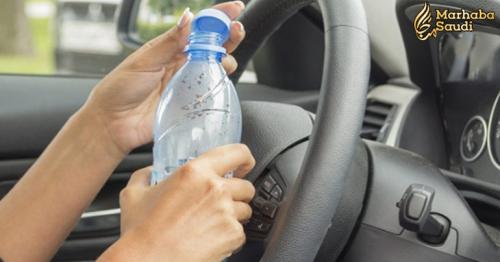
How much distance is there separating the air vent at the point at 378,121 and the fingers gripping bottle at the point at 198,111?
2.36 feet

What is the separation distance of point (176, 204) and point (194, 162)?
54 millimetres

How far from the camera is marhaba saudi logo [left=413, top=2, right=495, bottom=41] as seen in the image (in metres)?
1.04

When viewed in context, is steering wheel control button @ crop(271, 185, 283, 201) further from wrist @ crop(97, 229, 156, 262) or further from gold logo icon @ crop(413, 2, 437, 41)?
gold logo icon @ crop(413, 2, 437, 41)

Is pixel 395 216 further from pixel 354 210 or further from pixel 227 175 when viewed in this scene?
pixel 227 175

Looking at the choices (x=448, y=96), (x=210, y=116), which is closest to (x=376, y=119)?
(x=448, y=96)

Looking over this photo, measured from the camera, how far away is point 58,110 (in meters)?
1.91

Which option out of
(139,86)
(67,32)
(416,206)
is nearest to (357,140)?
(416,206)

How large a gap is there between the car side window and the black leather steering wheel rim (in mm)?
1372

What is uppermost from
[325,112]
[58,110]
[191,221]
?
[325,112]

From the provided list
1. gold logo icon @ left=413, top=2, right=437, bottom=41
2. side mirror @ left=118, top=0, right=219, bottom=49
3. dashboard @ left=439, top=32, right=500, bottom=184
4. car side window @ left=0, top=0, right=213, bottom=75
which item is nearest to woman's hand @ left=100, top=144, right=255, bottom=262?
gold logo icon @ left=413, top=2, right=437, bottom=41

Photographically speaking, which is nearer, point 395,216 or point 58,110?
point 395,216

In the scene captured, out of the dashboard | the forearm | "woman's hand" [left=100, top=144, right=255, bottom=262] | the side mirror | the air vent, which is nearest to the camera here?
"woman's hand" [left=100, top=144, right=255, bottom=262]

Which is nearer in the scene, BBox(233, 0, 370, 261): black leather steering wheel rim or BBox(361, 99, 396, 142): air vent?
BBox(233, 0, 370, 261): black leather steering wheel rim

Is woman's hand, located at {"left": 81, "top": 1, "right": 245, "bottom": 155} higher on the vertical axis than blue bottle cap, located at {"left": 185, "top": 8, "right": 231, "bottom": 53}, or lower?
lower
